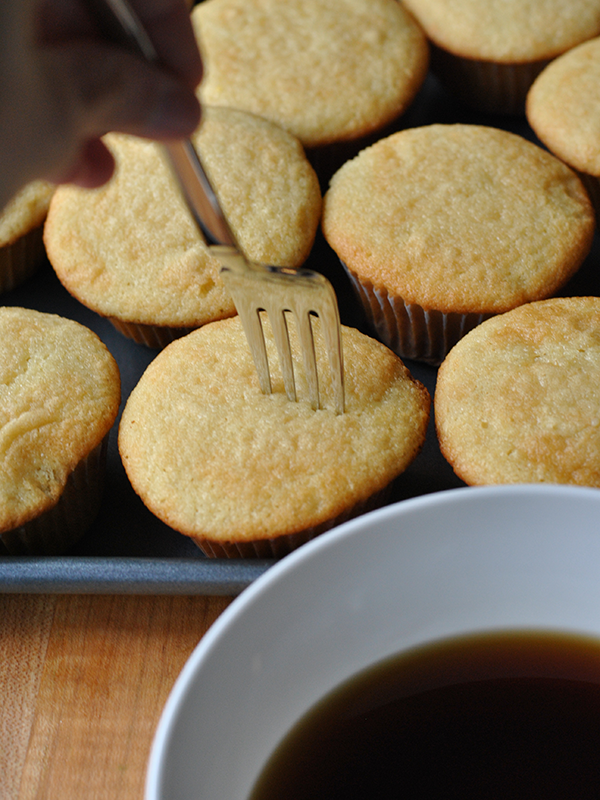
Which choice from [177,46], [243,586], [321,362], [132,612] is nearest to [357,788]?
[243,586]

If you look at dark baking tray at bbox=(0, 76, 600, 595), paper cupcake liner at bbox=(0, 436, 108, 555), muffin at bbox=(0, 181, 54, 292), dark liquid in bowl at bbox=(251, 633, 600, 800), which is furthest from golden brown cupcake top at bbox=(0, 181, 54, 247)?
dark liquid in bowl at bbox=(251, 633, 600, 800)

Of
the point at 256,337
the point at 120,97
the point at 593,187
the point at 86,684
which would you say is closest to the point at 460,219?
the point at 593,187

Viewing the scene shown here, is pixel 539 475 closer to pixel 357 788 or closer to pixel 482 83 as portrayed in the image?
pixel 357 788

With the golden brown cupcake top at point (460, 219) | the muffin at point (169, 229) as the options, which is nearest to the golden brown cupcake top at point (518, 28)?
the golden brown cupcake top at point (460, 219)

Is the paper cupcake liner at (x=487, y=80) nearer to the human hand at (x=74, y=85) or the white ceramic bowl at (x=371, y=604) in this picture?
the human hand at (x=74, y=85)

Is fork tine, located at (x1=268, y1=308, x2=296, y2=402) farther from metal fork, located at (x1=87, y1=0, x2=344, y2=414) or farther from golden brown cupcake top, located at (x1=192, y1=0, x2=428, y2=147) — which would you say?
golden brown cupcake top, located at (x1=192, y1=0, x2=428, y2=147)
